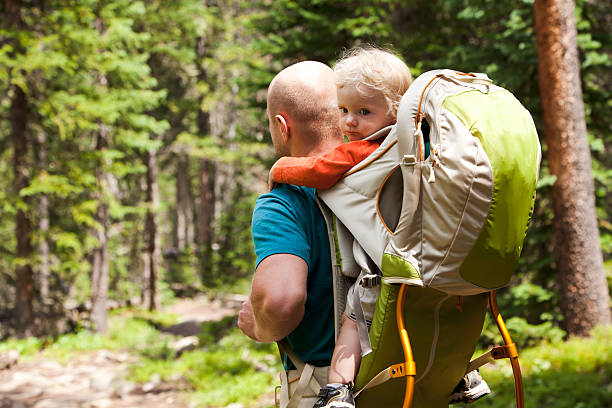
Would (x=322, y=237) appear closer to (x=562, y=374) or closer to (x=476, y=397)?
(x=476, y=397)

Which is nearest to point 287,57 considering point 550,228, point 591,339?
point 550,228

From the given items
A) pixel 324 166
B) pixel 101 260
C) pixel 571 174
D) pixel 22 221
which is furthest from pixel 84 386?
pixel 324 166

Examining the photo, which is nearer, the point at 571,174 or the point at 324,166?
the point at 324,166

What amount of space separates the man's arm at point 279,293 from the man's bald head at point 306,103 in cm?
52

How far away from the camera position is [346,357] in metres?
1.77

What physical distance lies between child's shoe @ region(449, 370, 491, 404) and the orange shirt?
101cm

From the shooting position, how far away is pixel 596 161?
9344 mm

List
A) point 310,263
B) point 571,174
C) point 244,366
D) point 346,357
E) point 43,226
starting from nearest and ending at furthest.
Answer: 1. point 346,357
2. point 310,263
3. point 571,174
4. point 244,366
5. point 43,226

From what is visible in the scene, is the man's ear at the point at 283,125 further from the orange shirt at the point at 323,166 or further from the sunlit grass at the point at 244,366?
the sunlit grass at the point at 244,366

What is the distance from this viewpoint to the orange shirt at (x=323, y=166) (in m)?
1.85

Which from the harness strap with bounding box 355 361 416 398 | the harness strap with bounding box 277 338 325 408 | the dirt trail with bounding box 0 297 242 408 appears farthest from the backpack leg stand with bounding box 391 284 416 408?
the dirt trail with bounding box 0 297 242 408

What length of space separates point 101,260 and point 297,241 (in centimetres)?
1430

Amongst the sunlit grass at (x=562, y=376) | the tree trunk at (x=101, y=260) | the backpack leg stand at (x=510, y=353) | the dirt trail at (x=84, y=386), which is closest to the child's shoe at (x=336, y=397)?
the backpack leg stand at (x=510, y=353)

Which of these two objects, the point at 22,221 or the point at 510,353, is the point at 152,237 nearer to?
the point at 22,221
